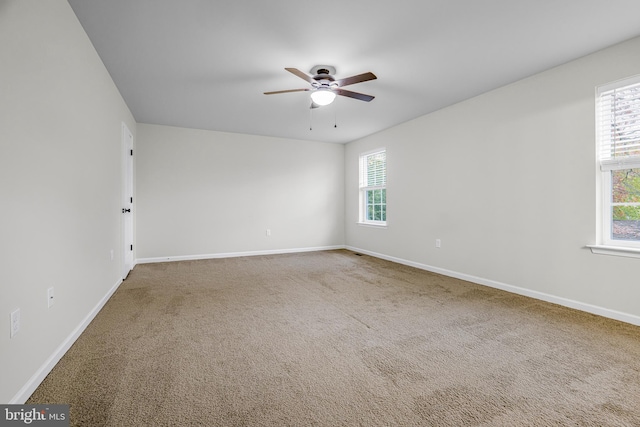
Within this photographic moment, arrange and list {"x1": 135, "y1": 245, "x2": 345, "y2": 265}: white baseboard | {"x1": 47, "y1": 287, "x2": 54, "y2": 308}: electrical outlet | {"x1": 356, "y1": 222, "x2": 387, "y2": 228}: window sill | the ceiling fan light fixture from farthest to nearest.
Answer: {"x1": 356, "y1": 222, "x2": 387, "y2": 228}: window sill → {"x1": 135, "y1": 245, "x2": 345, "y2": 265}: white baseboard → the ceiling fan light fixture → {"x1": 47, "y1": 287, "x2": 54, "y2": 308}: electrical outlet

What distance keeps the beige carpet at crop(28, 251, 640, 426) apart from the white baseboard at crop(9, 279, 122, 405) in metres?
0.04

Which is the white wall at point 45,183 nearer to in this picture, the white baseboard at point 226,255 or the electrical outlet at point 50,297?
the electrical outlet at point 50,297

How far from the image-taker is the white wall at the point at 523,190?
2617 millimetres

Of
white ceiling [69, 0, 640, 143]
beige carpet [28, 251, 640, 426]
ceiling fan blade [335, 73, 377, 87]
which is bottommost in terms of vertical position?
beige carpet [28, 251, 640, 426]

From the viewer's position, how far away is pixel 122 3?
1.98m

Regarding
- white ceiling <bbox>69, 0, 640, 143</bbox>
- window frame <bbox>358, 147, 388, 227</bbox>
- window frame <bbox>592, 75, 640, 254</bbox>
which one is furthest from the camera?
window frame <bbox>358, 147, 388, 227</bbox>

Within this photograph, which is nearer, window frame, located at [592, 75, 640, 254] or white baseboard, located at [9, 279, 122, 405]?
white baseboard, located at [9, 279, 122, 405]

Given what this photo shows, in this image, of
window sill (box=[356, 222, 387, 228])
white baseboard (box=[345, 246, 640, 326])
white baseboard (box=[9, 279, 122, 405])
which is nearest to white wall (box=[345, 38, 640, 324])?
white baseboard (box=[345, 246, 640, 326])

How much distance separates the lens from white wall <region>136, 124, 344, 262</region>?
16.3ft

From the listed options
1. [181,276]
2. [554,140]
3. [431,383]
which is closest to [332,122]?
[554,140]

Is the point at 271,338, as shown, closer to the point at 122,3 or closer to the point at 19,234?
the point at 19,234

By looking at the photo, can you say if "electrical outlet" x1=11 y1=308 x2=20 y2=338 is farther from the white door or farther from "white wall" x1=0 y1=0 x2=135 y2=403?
the white door

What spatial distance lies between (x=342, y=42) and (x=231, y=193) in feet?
12.3

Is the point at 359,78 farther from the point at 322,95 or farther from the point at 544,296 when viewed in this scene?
the point at 544,296
